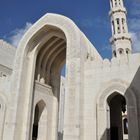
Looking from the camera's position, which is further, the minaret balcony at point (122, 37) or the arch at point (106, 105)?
the minaret balcony at point (122, 37)

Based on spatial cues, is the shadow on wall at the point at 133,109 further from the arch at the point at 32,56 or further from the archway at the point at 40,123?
the archway at the point at 40,123

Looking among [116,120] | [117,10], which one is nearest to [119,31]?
[117,10]

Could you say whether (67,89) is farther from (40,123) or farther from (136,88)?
(40,123)

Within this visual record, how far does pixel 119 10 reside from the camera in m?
28.0

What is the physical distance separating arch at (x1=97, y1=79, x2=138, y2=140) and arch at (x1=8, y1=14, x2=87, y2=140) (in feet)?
4.98

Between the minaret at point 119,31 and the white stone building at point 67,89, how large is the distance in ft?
39.6

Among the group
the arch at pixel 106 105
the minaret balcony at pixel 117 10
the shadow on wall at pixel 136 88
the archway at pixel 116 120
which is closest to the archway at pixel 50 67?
the archway at pixel 116 120

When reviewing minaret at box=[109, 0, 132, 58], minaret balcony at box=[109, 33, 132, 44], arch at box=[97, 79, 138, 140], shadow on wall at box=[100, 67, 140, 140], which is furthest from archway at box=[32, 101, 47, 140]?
minaret balcony at box=[109, 33, 132, 44]

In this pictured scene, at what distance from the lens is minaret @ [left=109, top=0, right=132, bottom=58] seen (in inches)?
1045

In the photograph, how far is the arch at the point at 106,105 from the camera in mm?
9789

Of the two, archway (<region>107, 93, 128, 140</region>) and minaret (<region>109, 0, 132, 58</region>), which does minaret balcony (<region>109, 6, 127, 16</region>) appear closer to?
minaret (<region>109, 0, 132, 58</region>)

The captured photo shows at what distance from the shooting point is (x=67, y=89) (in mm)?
10938

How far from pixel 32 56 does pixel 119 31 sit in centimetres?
1664

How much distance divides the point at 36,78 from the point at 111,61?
20.0 ft
